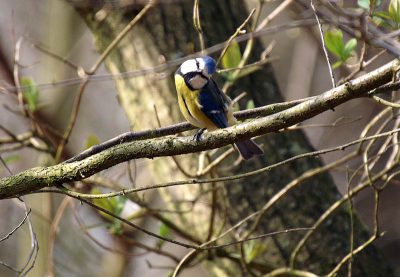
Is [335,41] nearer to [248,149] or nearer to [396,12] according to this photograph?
[396,12]

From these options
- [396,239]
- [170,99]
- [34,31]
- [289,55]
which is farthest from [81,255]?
[289,55]

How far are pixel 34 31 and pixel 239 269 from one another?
5.23 m

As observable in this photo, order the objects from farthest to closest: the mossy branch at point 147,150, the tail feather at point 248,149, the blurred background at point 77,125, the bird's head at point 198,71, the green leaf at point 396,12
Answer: the blurred background at point 77,125 → the tail feather at point 248,149 → the bird's head at point 198,71 → the green leaf at point 396,12 → the mossy branch at point 147,150

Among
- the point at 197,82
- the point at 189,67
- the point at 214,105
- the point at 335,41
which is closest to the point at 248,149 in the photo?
the point at 214,105

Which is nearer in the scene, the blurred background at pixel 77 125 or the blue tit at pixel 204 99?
the blue tit at pixel 204 99

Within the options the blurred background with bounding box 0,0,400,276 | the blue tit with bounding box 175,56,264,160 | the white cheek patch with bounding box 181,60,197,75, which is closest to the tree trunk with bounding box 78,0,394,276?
the blue tit with bounding box 175,56,264,160

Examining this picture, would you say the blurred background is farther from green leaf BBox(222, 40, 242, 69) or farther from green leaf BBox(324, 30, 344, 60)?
green leaf BBox(324, 30, 344, 60)

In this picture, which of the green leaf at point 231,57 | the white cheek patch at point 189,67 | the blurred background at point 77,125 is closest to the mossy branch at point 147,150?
the white cheek patch at point 189,67

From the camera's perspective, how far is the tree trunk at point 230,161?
287 centimetres

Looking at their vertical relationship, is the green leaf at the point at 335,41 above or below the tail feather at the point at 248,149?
above

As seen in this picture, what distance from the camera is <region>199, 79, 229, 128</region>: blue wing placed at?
243 cm

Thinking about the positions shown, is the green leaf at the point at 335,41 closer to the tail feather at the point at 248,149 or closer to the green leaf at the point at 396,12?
the green leaf at the point at 396,12

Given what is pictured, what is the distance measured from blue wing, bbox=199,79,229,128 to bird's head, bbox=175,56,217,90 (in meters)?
0.05

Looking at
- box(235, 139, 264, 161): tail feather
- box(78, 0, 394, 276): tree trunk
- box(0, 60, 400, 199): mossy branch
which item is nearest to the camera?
box(0, 60, 400, 199): mossy branch
